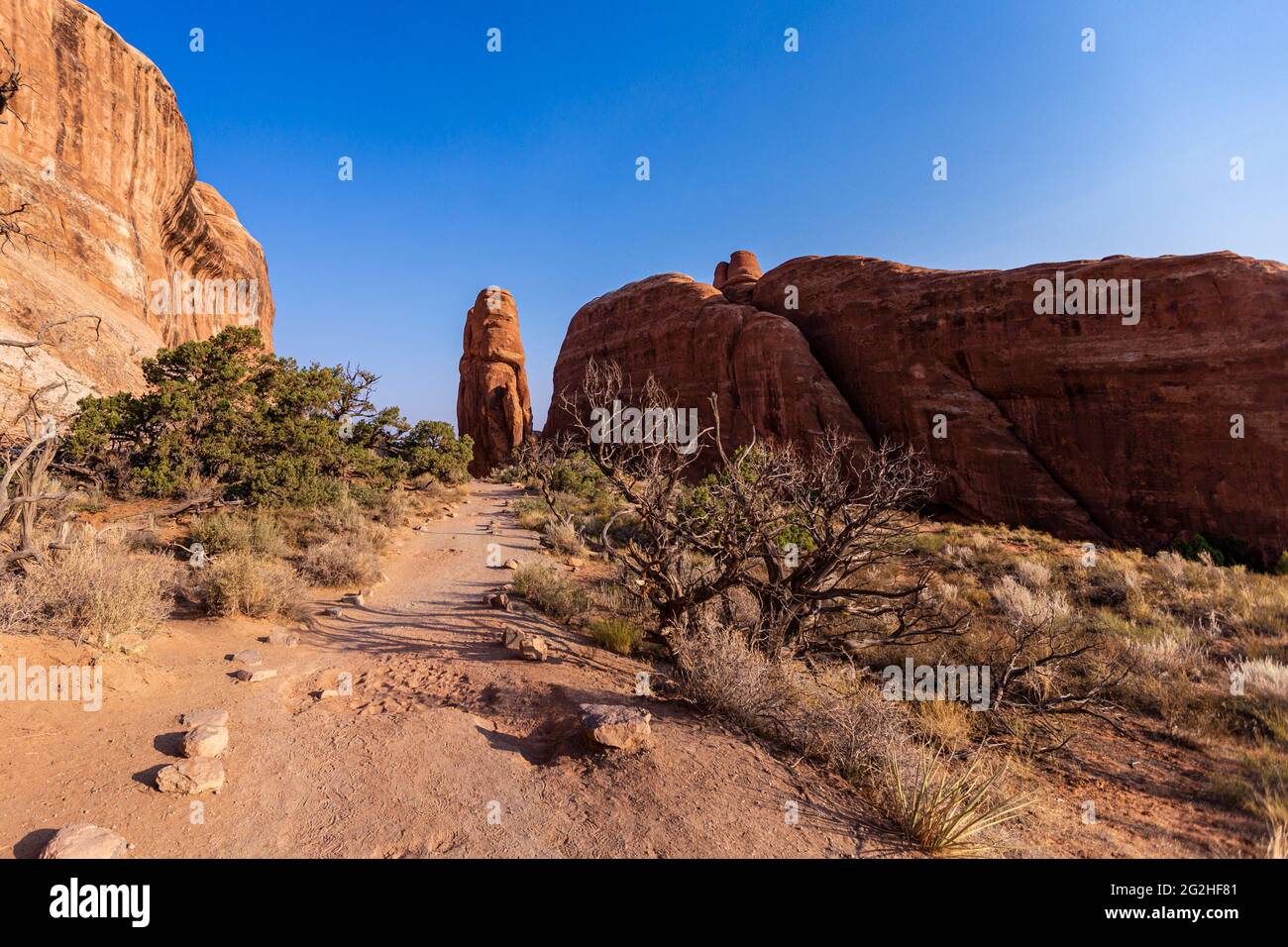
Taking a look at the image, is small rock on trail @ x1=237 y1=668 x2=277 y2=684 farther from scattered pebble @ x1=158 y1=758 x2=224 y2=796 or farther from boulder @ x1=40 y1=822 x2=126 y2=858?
boulder @ x1=40 y1=822 x2=126 y2=858

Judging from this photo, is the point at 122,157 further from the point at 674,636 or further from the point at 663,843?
the point at 663,843

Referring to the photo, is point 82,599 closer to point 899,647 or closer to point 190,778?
point 190,778

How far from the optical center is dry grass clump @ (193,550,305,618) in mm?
6094

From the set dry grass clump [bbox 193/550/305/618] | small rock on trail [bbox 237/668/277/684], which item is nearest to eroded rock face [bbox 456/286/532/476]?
dry grass clump [bbox 193/550/305/618]

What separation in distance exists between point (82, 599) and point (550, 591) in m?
5.17

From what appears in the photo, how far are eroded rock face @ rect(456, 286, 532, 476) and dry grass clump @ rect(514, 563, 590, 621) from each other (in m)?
31.0

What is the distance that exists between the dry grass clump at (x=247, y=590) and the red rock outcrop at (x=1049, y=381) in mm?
22931

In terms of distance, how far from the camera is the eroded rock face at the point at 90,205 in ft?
52.2

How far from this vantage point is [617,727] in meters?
3.68

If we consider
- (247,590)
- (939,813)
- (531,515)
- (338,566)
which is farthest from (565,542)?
(939,813)

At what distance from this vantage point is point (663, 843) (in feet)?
9.19

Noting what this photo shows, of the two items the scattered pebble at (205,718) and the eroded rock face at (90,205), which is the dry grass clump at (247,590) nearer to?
the scattered pebble at (205,718)

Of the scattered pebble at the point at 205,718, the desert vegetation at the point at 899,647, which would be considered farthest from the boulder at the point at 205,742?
the desert vegetation at the point at 899,647
